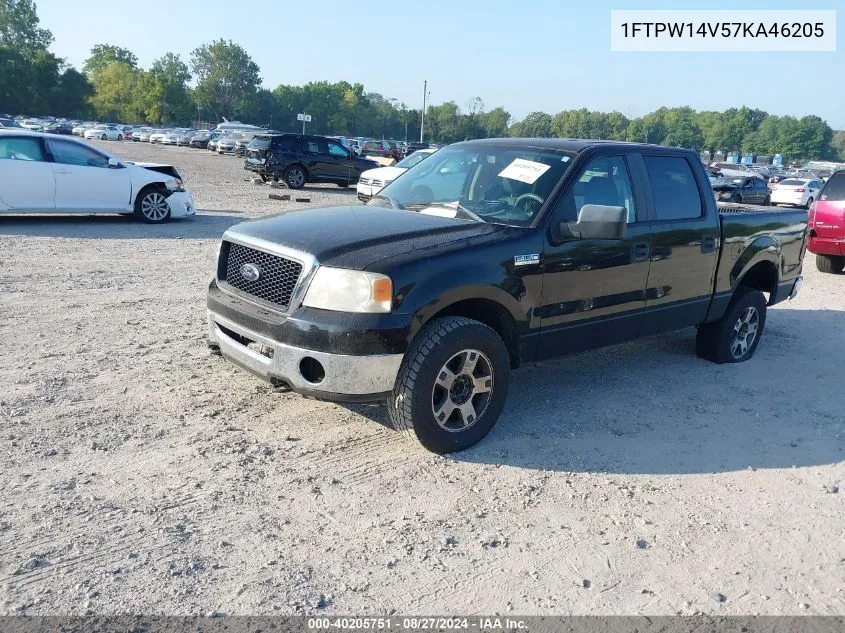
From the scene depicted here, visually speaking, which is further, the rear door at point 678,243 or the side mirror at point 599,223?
the rear door at point 678,243

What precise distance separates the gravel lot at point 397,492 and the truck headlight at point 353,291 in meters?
0.92

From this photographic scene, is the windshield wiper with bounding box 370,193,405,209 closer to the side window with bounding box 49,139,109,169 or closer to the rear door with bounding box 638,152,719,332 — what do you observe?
the rear door with bounding box 638,152,719,332

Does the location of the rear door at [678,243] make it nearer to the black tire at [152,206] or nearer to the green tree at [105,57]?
the black tire at [152,206]

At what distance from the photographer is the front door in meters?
4.80

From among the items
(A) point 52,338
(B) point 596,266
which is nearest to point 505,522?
(B) point 596,266

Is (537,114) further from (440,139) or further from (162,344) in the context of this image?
(162,344)

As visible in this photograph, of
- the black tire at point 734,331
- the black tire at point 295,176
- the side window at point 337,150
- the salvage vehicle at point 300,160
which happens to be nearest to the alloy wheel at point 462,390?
the black tire at point 734,331

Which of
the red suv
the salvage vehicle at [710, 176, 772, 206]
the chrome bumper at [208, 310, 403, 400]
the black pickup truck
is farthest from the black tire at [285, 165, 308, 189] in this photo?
the chrome bumper at [208, 310, 403, 400]

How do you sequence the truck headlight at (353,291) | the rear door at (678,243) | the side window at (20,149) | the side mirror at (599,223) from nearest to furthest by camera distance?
the truck headlight at (353,291) → the side mirror at (599,223) → the rear door at (678,243) → the side window at (20,149)

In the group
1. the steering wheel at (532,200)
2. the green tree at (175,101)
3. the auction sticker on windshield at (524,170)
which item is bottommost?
the steering wheel at (532,200)

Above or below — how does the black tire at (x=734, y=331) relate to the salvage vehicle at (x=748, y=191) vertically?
below

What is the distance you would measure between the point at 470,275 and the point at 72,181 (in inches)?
397

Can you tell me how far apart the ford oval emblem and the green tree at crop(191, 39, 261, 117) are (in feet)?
430

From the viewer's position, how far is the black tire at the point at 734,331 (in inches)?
257
